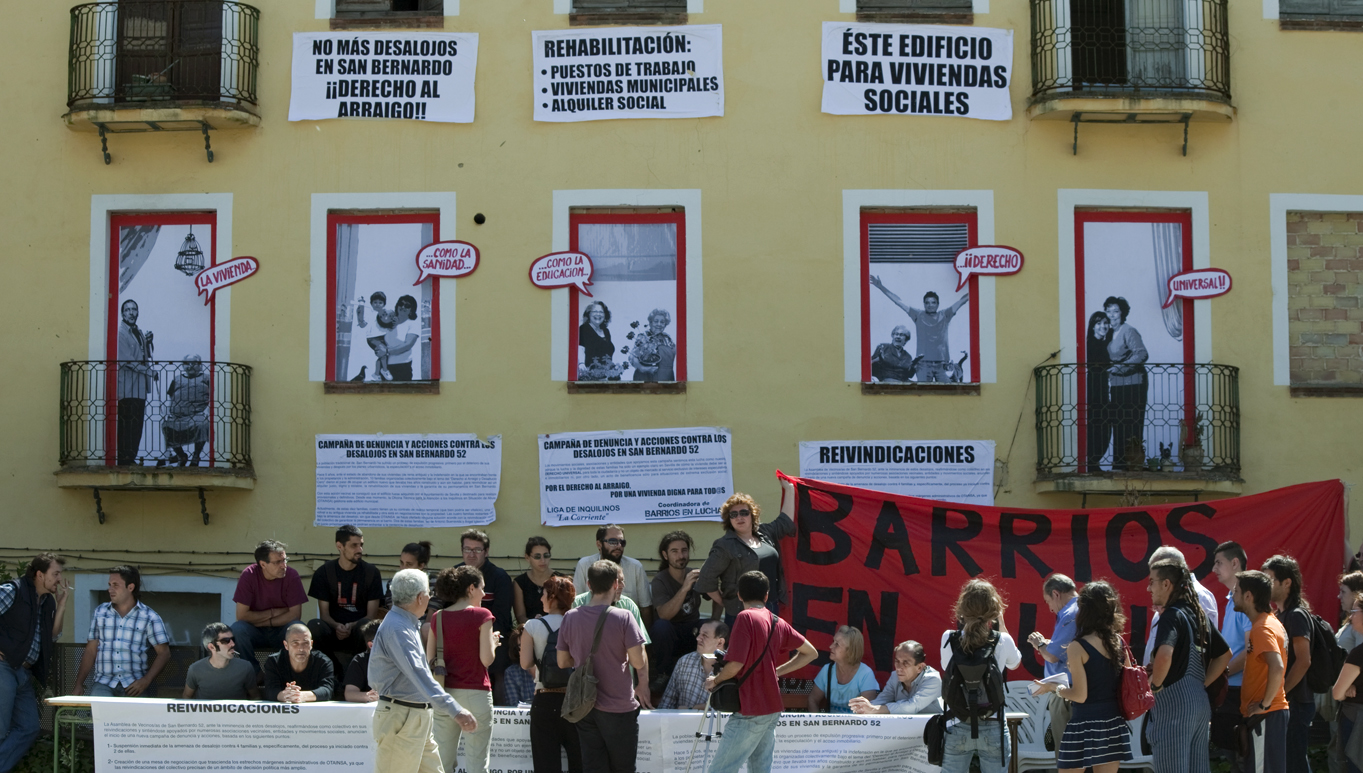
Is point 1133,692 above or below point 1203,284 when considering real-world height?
below

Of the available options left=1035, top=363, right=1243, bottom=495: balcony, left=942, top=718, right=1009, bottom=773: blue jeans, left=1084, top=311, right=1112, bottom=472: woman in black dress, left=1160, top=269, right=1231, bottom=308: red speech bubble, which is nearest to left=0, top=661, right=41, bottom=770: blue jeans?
left=942, top=718, right=1009, bottom=773: blue jeans

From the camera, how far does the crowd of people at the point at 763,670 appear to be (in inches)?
376

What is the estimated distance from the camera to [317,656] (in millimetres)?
11891

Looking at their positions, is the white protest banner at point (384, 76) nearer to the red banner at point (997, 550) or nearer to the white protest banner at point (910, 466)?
the white protest banner at point (910, 466)

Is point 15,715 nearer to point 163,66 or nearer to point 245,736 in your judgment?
point 245,736

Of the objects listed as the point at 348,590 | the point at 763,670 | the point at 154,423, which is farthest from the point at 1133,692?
the point at 154,423

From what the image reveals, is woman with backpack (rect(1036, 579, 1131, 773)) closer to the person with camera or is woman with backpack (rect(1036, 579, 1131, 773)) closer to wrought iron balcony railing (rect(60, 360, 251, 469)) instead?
the person with camera

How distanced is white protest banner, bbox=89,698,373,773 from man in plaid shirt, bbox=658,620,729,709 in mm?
2292

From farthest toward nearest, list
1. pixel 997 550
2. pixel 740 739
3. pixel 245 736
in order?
1. pixel 997 550
2. pixel 245 736
3. pixel 740 739

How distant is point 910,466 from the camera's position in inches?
598

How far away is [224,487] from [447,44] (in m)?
4.98

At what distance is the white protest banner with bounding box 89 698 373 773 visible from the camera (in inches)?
427

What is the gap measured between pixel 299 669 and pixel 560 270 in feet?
17.0

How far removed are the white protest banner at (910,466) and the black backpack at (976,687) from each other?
5.59 metres
